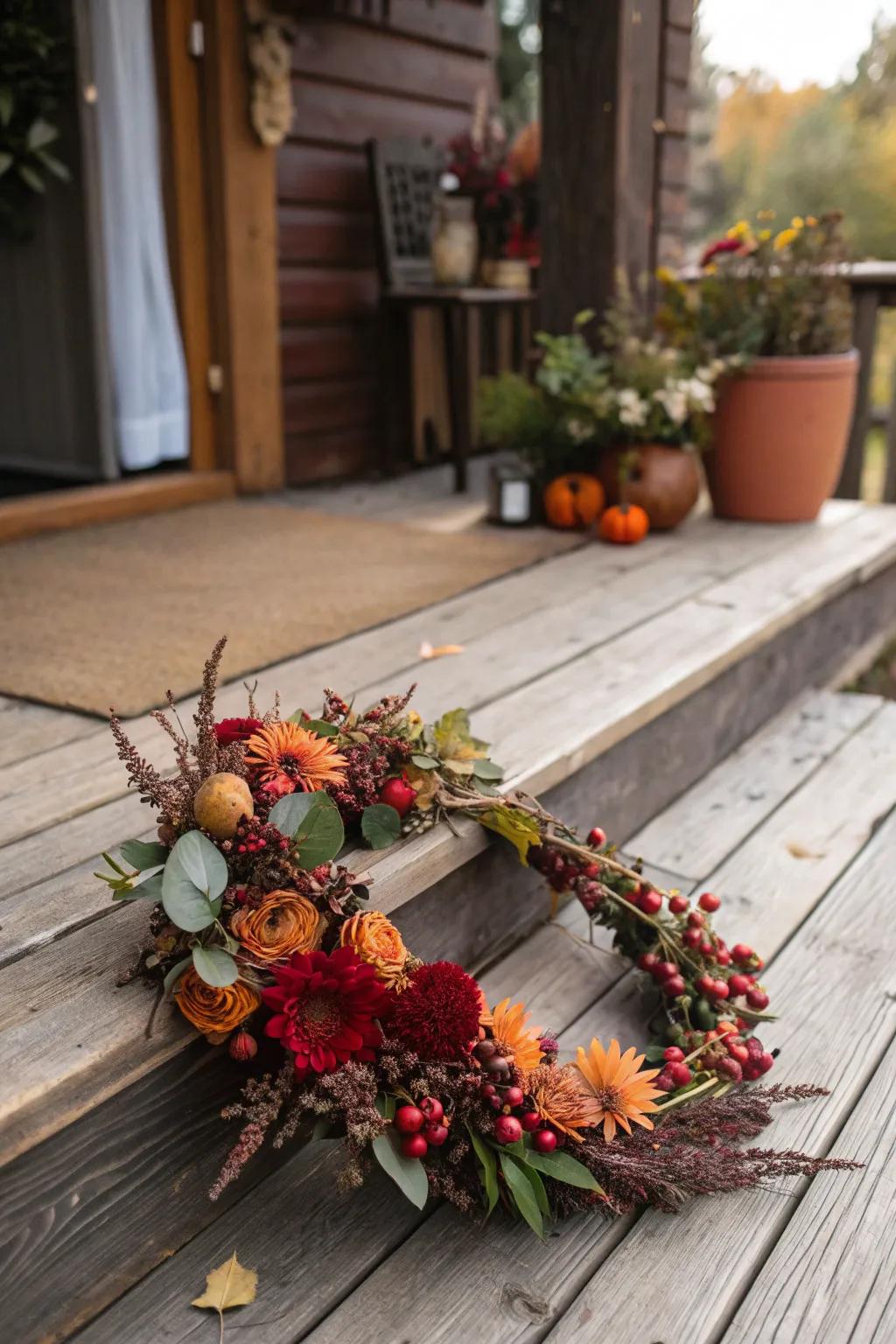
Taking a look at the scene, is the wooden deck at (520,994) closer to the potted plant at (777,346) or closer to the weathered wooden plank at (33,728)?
the weathered wooden plank at (33,728)

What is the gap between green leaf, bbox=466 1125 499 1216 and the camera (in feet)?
3.76

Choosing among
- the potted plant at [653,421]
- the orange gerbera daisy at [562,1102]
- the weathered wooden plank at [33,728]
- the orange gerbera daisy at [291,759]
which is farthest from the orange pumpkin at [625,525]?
the orange gerbera daisy at [562,1102]

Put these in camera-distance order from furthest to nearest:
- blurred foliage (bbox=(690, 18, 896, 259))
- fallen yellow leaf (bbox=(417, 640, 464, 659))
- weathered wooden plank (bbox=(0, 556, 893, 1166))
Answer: blurred foliage (bbox=(690, 18, 896, 259)) → fallen yellow leaf (bbox=(417, 640, 464, 659)) → weathered wooden plank (bbox=(0, 556, 893, 1166))

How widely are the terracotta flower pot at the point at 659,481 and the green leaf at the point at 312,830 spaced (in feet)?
6.51

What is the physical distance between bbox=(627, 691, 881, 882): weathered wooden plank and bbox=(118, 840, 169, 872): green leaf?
3.20ft

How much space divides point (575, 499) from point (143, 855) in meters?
2.12

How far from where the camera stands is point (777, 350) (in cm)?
306

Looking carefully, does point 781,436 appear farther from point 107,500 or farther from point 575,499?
point 107,500

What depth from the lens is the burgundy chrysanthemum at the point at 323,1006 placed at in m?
1.11

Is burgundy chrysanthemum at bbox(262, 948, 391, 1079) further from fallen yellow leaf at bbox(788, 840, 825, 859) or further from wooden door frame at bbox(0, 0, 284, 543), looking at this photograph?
wooden door frame at bbox(0, 0, 284, 543)

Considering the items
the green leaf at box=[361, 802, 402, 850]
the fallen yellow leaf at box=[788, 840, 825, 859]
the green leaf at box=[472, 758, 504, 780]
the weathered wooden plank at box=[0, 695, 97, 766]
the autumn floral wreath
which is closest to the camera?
the autumn floral wreath

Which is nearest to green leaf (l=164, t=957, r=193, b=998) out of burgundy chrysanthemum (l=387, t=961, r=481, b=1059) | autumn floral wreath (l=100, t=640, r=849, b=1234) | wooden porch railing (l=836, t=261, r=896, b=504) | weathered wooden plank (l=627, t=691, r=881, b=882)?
autumn floral wreath (l=100, t=640, r=849, b=1234)

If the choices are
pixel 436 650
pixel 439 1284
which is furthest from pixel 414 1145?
pixel 436 650

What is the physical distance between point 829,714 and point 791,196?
552 inches
